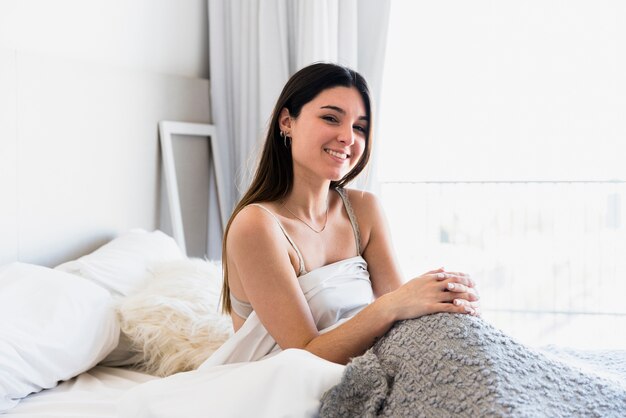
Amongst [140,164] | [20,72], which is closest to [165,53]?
[140,164]

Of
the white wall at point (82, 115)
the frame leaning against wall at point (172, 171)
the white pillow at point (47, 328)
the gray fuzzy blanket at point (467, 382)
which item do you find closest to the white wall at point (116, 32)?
the white wall at point (82, 115)

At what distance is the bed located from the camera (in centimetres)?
136

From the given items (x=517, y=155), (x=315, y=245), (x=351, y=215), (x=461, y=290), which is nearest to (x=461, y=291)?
(x=461, y=290)

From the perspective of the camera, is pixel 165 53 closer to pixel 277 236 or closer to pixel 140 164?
pixel 140 164

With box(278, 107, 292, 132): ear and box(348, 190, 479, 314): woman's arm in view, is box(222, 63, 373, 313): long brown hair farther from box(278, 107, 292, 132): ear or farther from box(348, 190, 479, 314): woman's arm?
box(348, 190, 479, 314): woman's arm

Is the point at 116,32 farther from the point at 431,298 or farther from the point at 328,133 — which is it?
the point at 431,298

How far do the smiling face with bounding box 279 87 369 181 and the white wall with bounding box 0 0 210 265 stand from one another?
41.7 inches

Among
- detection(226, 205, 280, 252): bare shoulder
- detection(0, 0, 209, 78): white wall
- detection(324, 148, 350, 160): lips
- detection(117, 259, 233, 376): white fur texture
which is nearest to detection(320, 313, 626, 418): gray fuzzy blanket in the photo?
detection(226, 205, 280, 252): bare shoulder

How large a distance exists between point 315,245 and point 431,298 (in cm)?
46

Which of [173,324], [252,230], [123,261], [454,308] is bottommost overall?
[173,324]

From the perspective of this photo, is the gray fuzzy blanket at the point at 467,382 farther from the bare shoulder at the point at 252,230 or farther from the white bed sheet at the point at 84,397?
the white bed sheet at the point at 84,397

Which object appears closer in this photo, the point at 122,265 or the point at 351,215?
the point at 351,215

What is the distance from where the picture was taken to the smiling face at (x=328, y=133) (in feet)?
6.34

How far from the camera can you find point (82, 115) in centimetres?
288
